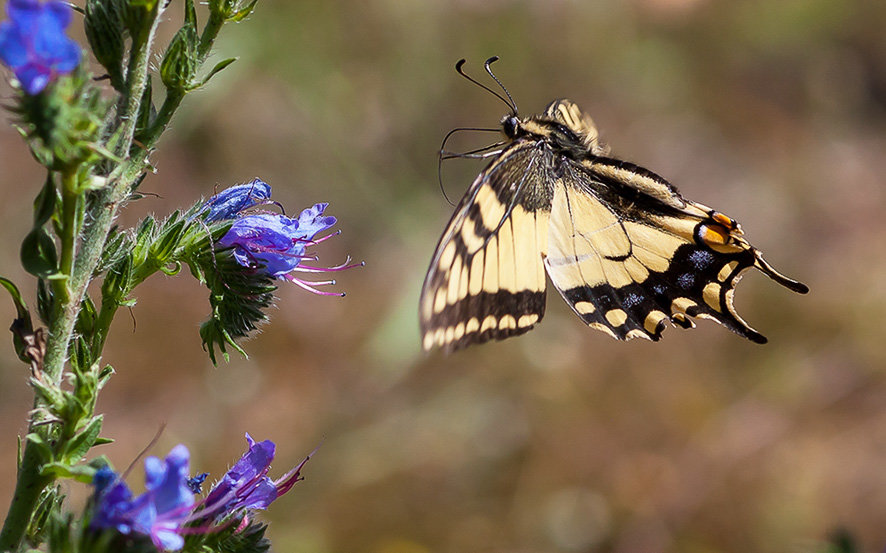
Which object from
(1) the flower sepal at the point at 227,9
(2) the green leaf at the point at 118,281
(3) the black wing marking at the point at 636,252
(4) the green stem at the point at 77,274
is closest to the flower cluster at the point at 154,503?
(4) the green stem at the point at 77,274

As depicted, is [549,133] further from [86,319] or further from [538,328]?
[538,328]

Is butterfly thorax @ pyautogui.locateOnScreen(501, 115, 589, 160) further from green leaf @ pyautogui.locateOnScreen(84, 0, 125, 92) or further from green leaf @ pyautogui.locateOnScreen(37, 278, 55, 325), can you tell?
green leaf @ pyautogui.locateOnScreen(37, 278, 55, 325)

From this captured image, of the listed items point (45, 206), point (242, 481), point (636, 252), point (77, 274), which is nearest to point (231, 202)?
point (77, 274)

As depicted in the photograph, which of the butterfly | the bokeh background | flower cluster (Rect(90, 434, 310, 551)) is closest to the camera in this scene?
flower cluster (Rect(90, 434, 310, 551))

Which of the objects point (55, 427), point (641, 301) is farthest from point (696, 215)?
point (55, 427)

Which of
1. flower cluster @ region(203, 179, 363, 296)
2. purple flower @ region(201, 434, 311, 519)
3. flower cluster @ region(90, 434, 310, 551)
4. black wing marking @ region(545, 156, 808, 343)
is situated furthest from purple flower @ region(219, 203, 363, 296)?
black wing marking @ region(545, 156, 808, 343)

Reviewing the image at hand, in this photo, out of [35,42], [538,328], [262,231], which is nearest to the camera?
[35,42]

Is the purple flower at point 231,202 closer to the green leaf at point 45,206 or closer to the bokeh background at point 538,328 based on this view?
the green leaf at point 45,206
